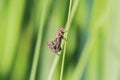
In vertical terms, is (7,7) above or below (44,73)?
above

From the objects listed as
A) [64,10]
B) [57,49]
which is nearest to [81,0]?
[64,10]

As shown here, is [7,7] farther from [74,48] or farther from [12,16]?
[74,48]

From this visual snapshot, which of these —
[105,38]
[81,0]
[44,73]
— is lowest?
[44,73]
